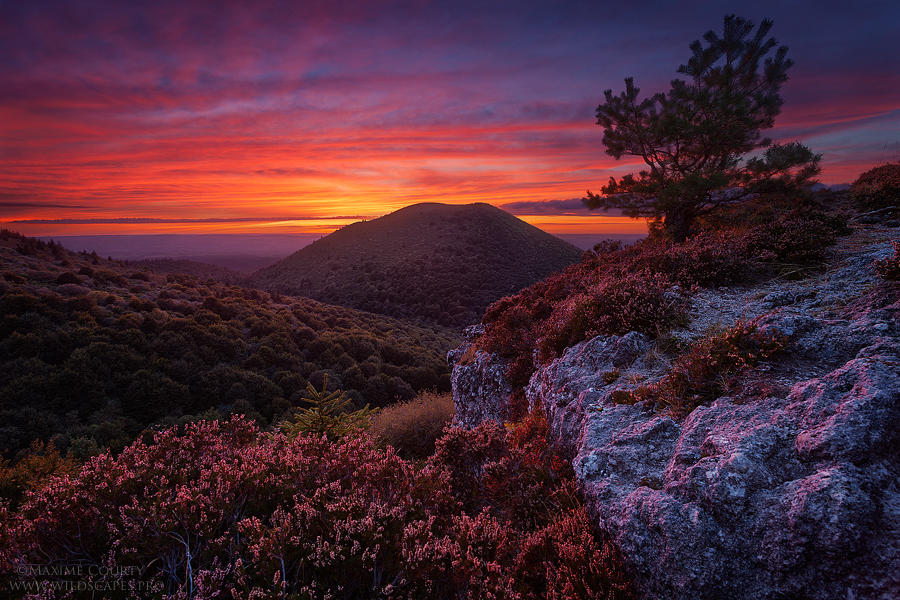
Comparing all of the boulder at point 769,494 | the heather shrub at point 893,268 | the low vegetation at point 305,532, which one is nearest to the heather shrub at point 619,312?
the heather shrub at point 893,268

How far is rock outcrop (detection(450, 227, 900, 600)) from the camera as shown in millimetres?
2715

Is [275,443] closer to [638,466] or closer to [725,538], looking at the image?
[638,466]

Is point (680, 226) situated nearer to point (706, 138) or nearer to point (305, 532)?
point (706, 138)

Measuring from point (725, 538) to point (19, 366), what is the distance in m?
27.1

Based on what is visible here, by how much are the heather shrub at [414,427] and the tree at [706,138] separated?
1091 centimetres

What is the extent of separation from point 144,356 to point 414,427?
56.2 feet

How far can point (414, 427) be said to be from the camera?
575 inches

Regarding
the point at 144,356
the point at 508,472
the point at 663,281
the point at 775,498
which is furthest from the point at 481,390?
the point at 144,356

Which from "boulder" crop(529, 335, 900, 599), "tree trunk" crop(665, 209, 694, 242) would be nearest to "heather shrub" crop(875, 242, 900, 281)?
"boulder" crop(529, 335, 900, 599)

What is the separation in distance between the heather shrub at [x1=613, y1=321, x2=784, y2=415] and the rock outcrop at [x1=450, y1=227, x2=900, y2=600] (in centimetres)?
22

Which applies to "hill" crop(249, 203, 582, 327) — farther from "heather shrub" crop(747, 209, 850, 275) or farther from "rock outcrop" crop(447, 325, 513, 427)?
"heather shrub" crop(747, 209, 850, 275)

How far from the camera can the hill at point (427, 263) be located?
6256 centimetres

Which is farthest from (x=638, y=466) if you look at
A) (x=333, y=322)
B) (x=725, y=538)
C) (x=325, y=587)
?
(x=333, y=322)

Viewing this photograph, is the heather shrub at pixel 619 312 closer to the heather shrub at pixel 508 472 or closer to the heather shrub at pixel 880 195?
the heather shrub at pixel 508 472
